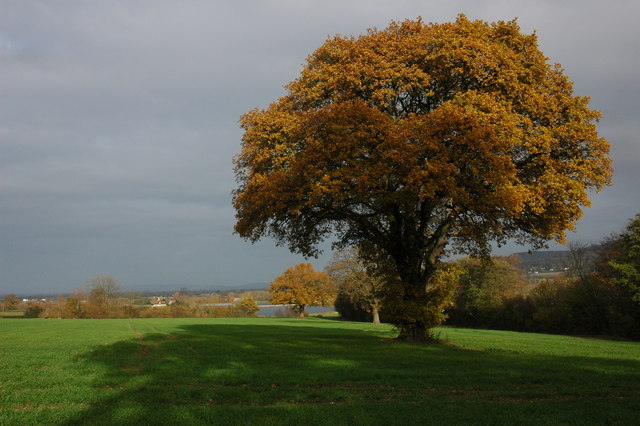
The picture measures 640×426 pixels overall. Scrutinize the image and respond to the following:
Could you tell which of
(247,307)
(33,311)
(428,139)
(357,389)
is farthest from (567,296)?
(33,311)

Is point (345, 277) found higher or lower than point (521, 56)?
lower

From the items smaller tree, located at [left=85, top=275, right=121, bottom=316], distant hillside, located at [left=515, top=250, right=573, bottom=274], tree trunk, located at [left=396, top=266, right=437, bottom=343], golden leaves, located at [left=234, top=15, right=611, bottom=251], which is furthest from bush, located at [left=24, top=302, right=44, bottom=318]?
distant hillside, located at [left=515, top=250, right=573, bottom=274]

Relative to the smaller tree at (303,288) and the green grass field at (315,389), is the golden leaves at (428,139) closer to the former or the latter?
the green grass field at (315,389)

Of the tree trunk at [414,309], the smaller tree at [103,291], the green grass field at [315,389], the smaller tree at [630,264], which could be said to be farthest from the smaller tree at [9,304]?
the smaller tree at [630,264]

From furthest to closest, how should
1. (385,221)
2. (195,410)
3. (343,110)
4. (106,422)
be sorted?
Result: (385,221)
(343,110)
(195,410)
(106,422)

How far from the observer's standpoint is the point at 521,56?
2059cm

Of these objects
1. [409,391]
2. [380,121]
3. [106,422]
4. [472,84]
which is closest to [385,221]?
[380,121]

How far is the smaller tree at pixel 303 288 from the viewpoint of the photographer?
8675 cm

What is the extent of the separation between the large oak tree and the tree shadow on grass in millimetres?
6213

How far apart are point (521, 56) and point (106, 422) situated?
21445mm

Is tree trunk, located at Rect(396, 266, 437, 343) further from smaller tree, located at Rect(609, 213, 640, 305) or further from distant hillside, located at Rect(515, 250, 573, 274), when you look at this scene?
distant hillside, located at Rect(515, 250, 573, 274)

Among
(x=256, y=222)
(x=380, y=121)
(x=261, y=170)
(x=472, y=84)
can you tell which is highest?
(x=472, y=84)

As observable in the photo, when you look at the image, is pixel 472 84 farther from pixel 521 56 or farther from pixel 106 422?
pixel 106 422

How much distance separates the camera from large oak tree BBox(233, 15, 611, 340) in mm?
17672
